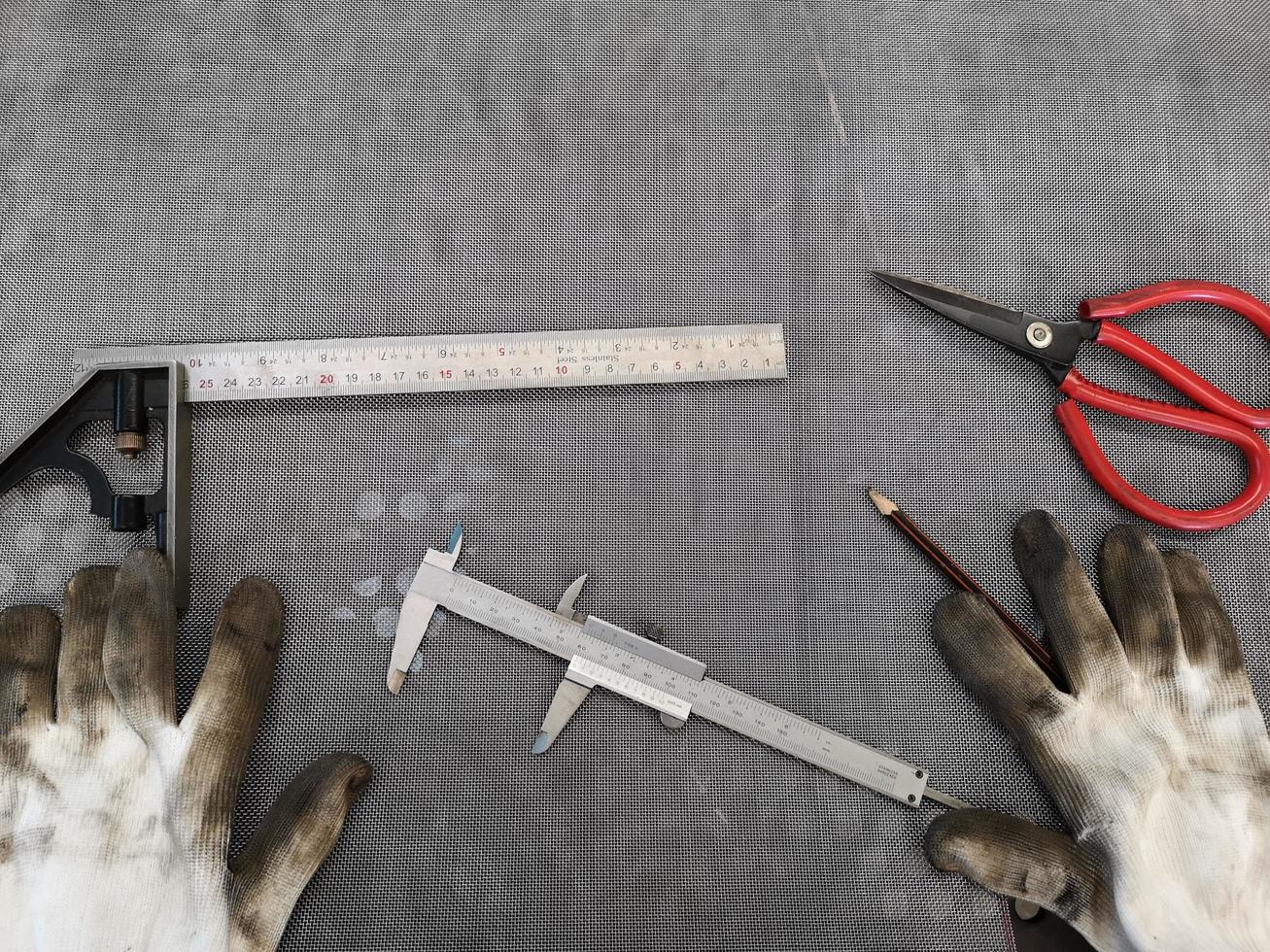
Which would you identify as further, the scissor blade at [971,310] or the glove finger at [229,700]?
the scissor blade at [971,310]

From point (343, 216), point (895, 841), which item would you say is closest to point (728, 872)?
point (895, 841)

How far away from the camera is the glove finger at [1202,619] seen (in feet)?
4.56

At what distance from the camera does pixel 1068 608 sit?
54.9 inches

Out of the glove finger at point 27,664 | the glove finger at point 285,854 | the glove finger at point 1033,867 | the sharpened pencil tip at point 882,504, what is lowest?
the glove finger at point 285,854

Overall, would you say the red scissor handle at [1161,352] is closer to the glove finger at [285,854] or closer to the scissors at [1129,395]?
the scissors at [1129,395]

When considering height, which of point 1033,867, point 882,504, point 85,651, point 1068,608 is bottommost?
point 1033,867

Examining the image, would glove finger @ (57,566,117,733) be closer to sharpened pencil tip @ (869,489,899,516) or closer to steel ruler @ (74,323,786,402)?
steel ruler @ (74,323,786,402)

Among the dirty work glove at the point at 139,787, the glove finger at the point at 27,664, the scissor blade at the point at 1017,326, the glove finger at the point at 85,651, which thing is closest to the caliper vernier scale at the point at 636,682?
the dirty work glove at the point at 139,787

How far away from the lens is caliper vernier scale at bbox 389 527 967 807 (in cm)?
138

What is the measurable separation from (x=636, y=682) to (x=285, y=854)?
2.11 ft

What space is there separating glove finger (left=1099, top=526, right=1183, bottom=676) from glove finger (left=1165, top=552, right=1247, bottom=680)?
0.10 ft

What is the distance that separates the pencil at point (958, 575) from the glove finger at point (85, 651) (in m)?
1.41

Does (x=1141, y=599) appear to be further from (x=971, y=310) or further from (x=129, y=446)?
(x=129, y=446)

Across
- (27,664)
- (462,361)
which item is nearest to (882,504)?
(462,361)
